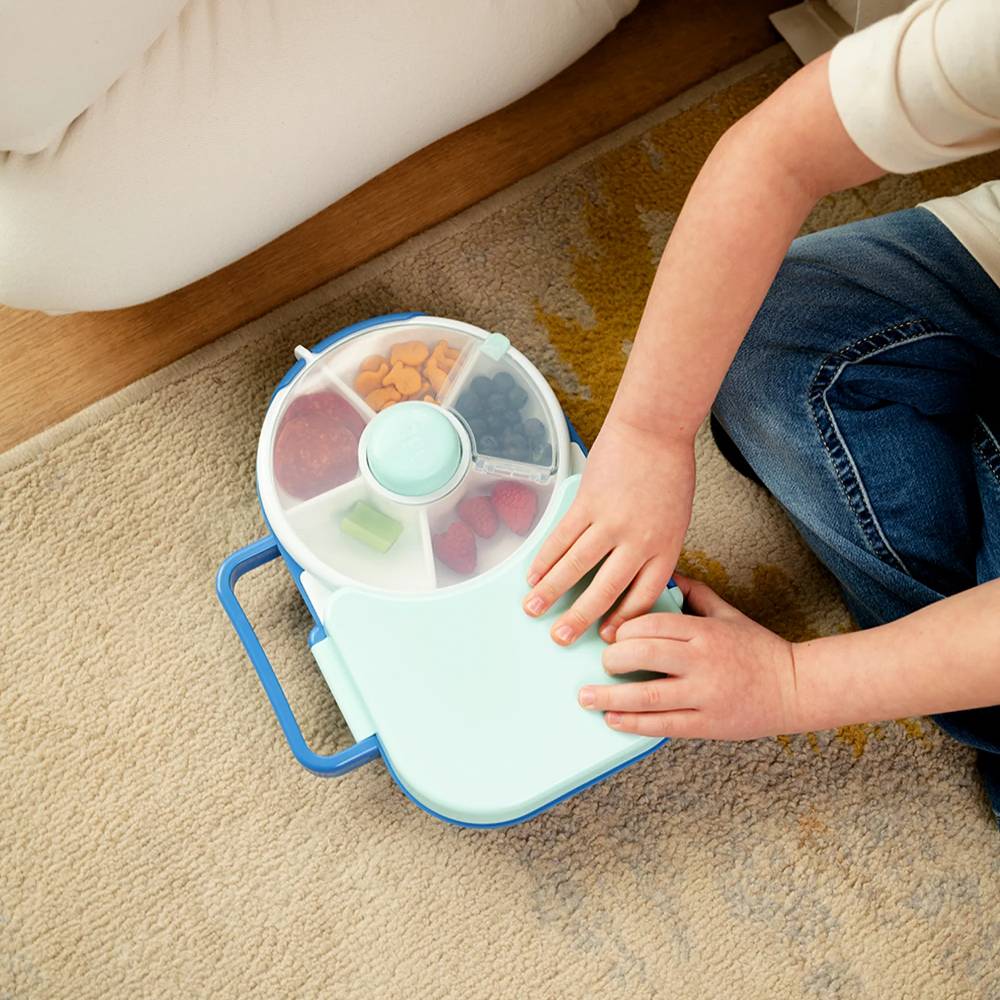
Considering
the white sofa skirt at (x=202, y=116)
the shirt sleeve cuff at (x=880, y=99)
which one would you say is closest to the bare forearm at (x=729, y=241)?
the shirt sleeve cuff at (x=880, y=99)

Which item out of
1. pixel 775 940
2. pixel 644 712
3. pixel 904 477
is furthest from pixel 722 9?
pixel 775 940

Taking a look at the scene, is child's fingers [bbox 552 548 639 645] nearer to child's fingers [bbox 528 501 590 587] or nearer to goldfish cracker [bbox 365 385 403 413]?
child's fingers [bbox 528 501 590 587]

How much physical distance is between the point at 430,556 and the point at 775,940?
1.19ft

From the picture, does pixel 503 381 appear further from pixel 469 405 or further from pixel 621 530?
pixel 621 530

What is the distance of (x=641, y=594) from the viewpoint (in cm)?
62

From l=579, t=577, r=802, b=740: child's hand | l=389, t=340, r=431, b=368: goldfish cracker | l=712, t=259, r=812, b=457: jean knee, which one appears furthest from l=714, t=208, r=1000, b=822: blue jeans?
l=389, t=340, r=431, b=368: goldfish cracker

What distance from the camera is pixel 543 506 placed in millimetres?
684

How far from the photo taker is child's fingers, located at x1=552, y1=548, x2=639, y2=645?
2.00 ft

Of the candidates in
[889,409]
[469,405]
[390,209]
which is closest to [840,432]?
[889,409]

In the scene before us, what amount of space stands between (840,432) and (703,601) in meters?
0.14

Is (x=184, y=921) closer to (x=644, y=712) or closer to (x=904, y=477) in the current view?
(x=644, y=712)

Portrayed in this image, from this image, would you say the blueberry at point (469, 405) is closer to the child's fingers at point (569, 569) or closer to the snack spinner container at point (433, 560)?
the snack spinner container at point (433, 560)

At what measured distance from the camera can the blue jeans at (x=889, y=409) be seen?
65 cm

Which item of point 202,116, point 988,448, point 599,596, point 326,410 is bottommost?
point 988,448
